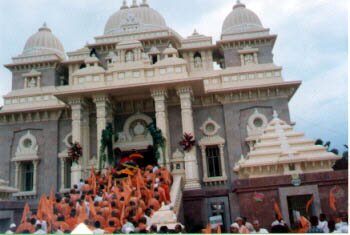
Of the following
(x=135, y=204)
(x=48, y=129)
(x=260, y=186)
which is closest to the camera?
(x=135, y=204)

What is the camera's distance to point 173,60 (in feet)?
67.0

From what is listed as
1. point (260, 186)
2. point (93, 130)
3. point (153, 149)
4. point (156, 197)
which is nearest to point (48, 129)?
point (93, 130)

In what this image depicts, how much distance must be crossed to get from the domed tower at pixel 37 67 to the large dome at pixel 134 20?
4.53 metres

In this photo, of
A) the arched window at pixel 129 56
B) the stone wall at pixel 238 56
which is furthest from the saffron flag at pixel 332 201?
the arched window at pixel 129 56

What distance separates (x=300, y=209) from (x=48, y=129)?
1709 cm

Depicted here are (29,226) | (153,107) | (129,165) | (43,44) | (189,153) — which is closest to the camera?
(29,226)

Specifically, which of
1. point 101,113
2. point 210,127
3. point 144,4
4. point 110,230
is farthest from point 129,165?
point 144,4

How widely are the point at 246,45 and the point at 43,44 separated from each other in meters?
15.0

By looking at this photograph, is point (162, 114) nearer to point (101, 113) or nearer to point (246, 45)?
point (101, 113)

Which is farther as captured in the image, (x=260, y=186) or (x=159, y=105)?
(x=159, y=105)

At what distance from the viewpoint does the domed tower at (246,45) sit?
80.5ft

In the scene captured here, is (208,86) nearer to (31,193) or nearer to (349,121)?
(31,193)

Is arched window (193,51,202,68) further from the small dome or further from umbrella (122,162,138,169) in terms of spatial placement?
the small dome

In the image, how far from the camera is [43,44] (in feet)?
88.7
